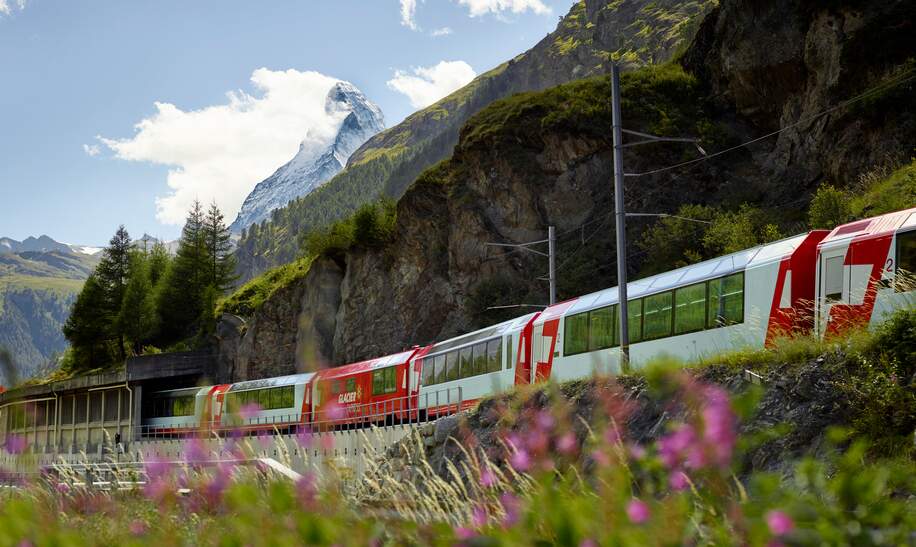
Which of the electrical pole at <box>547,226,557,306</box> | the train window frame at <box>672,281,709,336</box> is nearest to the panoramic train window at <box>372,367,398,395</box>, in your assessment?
the electrical pole at <box>547,226,557,306</box>

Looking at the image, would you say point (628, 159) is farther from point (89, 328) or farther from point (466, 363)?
point (89, 328)

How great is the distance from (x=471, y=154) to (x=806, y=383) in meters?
39.7

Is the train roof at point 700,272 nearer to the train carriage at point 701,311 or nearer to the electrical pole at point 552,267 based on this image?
the train carriage at point 701,311

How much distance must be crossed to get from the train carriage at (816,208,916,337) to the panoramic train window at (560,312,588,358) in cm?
764

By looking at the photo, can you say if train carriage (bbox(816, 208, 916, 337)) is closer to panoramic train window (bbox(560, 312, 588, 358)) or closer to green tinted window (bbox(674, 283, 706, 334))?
green tinted window (bbox(674, 283, 706, 334))

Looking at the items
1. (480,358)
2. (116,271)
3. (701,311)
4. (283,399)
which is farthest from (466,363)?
(116,271)

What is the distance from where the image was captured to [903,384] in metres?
11.4

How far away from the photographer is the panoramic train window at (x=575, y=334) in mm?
24419

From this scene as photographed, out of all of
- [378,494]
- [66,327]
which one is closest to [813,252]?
[378,494]

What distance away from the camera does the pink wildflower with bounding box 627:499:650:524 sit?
3.39m

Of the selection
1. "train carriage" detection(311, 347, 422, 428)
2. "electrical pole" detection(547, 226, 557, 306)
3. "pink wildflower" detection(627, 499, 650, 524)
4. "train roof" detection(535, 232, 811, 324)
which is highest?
"electrical pole" detection(547, 226, 557, 306)

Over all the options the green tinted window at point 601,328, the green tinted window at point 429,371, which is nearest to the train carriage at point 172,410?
the green tinted window at point 429,371

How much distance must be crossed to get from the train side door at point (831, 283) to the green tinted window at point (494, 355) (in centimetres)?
1183

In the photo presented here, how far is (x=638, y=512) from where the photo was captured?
3.39 m
